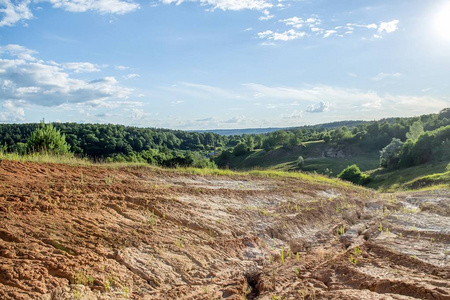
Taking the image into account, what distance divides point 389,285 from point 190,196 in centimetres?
683

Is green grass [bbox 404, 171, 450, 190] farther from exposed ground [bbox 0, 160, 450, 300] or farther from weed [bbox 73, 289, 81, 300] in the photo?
weed [bbox 73, 289, 81, 300]

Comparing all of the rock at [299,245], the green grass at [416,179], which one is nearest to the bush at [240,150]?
the green grass at [416,179]

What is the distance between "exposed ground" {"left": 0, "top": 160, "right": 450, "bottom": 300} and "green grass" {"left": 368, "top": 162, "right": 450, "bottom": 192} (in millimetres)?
23241

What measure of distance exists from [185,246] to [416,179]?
122 ft

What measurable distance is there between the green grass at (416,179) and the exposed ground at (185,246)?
23.2 metres

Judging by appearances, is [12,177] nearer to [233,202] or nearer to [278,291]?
[233,202]

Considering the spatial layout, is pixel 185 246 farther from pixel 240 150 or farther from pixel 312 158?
pixel 240 150

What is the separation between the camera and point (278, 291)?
21.6 feet

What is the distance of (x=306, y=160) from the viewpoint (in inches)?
3462

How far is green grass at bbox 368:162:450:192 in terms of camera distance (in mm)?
32531

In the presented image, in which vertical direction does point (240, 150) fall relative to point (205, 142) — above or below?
below

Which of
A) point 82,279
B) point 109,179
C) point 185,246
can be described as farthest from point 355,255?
point 109,179

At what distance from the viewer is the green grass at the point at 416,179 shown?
3253 cm

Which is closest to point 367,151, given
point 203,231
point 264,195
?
point 264,195
